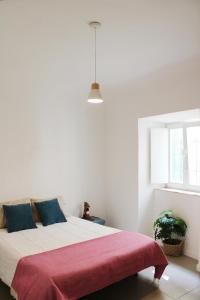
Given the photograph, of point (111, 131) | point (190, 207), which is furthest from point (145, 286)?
point (111, 131)

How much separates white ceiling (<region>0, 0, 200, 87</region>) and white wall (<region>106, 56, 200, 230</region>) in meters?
0.30

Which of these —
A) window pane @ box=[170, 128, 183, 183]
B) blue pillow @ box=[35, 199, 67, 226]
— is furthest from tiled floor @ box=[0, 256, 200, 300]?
window pane @ box=[170, 128, 183, 183]

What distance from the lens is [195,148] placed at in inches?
166

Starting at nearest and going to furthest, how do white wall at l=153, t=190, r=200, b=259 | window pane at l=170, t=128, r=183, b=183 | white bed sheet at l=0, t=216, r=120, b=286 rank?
white bed sheet at l=0, t=216, r=120, b=286
white wall at l=153, t=190, r=200, b=259
window pane at l=170, t=128, r=183, b=183

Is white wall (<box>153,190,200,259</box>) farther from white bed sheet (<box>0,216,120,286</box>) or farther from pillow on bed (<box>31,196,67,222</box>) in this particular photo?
pillow on bed (<box>31,196,67,222</box>)

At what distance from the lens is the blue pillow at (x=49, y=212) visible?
12.1ft

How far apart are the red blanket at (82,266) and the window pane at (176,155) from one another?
5.73 ft

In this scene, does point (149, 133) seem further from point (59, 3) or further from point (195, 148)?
point (59, 3)

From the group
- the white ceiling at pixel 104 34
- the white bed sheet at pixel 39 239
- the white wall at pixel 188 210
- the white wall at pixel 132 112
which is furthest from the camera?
the white wall at pixel 188 210

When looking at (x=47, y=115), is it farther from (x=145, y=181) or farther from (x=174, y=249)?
(x=174, y=249)

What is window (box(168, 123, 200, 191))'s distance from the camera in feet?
13.8

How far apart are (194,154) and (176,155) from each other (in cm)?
37

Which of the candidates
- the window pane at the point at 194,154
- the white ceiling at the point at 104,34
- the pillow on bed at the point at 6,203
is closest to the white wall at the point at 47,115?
the white ceiling at the point at 104,34

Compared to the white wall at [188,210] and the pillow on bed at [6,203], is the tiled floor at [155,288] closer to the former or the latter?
the white wall at [188,210]
